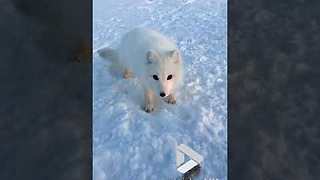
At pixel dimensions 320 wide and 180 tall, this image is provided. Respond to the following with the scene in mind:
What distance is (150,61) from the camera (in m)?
1.07

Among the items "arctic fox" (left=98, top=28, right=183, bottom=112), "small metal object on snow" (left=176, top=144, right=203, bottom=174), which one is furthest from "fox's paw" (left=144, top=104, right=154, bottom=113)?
"small metal object on snow" (left=176, top=144, right=203, bottom=174)

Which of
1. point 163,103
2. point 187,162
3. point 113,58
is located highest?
point 113,58

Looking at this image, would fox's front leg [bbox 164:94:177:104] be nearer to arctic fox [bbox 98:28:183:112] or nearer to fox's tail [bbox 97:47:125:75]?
arctic fox [bbox 98:28:183:112]

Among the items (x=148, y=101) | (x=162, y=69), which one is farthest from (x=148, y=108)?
(x=162, y=69)

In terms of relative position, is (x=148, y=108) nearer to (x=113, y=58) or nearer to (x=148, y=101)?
(x=148, y=101)

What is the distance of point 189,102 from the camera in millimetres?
1178

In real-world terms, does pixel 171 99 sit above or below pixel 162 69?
below

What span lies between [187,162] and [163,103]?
19 centimetres

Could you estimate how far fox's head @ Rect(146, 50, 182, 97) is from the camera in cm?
106

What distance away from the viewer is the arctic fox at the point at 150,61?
42.0 inches

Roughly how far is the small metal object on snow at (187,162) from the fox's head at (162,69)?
0.15 m

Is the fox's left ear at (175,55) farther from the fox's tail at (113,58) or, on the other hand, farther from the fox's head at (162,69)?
the fox's tail at (113,58)

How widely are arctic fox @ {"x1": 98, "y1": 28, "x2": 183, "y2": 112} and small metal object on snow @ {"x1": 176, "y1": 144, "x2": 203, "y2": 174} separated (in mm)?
146
